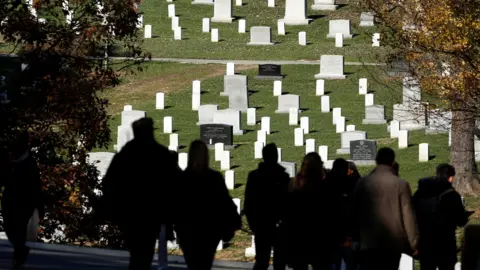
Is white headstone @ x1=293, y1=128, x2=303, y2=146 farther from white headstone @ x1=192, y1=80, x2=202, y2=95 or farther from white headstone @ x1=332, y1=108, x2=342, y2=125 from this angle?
white headstone @ x1=192, y1=80, x2=202, y2=95

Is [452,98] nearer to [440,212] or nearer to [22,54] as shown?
[22,54]

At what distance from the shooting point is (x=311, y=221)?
1248 cm

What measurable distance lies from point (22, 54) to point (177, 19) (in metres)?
33.9

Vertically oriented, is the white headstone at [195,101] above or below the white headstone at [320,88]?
below

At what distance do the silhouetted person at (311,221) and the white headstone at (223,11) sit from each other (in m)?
44.0

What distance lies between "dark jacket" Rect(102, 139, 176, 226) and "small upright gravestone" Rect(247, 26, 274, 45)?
41.4 meters

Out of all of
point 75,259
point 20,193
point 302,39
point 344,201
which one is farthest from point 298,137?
point 344,201

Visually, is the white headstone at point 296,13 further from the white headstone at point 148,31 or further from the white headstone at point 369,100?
the white headstone at point 369,100

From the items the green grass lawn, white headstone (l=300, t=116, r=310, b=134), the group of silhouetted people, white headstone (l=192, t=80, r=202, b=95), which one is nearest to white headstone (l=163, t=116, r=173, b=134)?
white headstone (l=300, t=116, r=310, b=134)

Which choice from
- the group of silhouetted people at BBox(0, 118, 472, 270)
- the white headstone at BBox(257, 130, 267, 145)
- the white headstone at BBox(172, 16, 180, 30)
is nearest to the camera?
the group of silhouetted people at BBox(0, 118, 472, 270)

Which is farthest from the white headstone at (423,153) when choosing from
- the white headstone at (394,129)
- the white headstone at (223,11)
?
the white headstone at (223,11)

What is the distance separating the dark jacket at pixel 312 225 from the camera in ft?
40.9

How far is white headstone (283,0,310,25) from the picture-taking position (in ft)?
184

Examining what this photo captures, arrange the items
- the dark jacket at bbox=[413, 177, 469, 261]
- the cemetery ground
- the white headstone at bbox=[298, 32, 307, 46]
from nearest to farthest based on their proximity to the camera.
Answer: the dark jacket at bbox=[413, 177, 469, 261] → the cemetery ground → the white headstone at bbox=[298, 32, 307, 46]
